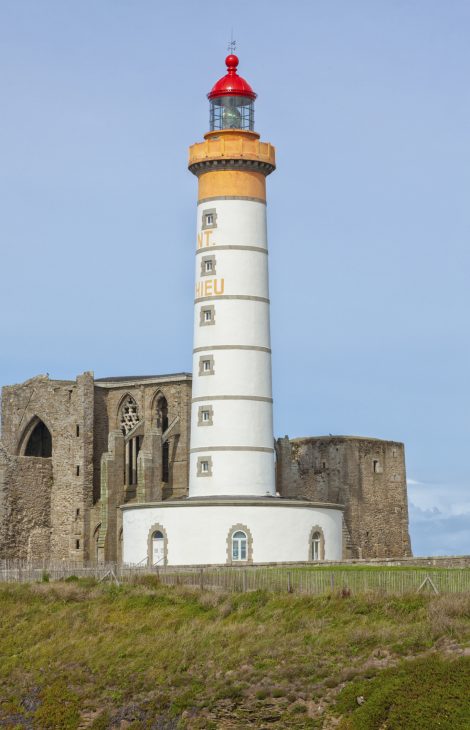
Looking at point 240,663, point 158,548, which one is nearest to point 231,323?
point 158,548

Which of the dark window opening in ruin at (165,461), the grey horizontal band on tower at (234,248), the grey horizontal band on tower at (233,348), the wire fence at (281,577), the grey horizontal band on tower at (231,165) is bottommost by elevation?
the wire fence at (281,577)

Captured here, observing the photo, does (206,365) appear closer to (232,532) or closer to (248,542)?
(232,532)

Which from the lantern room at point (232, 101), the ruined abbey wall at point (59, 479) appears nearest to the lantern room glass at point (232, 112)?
the lantern room at point (232, 101)

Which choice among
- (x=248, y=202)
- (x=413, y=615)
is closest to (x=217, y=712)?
(x=413, y=615)

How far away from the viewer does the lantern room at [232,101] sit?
50.8 meters

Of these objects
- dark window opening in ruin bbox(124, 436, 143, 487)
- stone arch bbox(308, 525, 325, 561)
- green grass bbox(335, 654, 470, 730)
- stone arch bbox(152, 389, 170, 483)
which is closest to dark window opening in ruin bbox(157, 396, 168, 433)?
stone arch bbox(152, 389, 170, 483)

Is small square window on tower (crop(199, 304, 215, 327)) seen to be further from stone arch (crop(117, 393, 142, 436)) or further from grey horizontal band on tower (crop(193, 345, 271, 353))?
stone arch (crop(117, 393, 142, 436))

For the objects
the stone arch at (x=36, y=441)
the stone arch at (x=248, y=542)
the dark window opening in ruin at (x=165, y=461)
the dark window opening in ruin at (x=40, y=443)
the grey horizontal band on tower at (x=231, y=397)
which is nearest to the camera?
the stone arch at (x=248, y=542)

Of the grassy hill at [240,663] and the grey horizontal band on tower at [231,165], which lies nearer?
the grassy hill at [240,663]

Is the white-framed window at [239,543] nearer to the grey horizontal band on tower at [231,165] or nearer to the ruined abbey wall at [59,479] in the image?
the grey horizontal band on tower at [231,165]

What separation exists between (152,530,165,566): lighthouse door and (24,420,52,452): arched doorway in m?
15.0

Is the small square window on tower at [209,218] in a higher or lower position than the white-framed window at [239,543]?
higher

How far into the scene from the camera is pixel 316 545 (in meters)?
48.7

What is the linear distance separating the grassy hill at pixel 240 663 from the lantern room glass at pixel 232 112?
57.6ft
